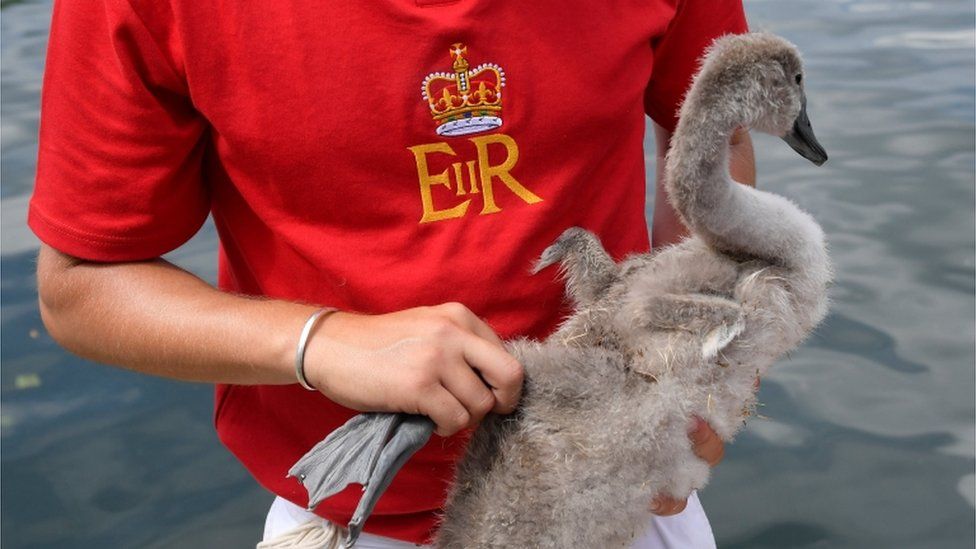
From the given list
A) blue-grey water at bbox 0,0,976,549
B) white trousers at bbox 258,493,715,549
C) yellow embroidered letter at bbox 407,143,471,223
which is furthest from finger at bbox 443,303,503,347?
blue-grey water at bbox 0,0,976,549

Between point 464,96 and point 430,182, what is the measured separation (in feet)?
0.50

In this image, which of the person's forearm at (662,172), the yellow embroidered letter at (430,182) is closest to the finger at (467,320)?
the yellow embroidered letter at (430,182)

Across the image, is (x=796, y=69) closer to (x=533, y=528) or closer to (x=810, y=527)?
(x=533, y=528)

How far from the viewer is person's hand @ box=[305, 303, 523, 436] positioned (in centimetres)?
152

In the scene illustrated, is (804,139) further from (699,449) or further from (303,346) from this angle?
(303,346)

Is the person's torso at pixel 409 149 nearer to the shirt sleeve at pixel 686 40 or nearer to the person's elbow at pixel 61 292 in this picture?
the shirt sleeve at pixel 686 40

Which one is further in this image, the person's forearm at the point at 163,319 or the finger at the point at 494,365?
the person's forearm at the point at 163,319

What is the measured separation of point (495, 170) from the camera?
5.97ft

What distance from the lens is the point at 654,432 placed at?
5.54 feet

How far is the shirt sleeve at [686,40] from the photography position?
2082 mm

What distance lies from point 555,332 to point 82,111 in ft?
2.81

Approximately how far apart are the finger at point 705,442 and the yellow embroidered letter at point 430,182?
1.71ft

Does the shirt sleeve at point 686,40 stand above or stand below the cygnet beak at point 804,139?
above

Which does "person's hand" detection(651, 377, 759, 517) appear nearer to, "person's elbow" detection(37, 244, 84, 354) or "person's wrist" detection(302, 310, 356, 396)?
"person's wrist" detection(302, 310, 356, 396)
